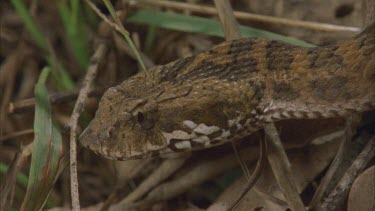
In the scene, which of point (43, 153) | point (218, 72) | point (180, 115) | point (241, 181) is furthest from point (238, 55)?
point (43, 153)

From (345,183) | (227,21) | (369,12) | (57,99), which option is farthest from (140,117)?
(369,12)

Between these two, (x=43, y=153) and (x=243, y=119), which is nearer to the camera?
(x=243, y=119)

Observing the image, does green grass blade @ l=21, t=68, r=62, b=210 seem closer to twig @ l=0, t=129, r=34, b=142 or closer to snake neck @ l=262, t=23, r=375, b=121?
twig @ l=0, t=129, r=34, b=142

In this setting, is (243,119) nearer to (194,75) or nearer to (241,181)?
(194,75)

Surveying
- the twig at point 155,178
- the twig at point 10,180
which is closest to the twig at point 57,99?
the twig at point 10,180

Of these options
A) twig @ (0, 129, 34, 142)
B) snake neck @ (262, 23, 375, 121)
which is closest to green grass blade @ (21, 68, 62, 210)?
twig @ (0, 129, 34, 142)

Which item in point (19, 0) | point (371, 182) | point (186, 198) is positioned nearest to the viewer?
point (371, 182)

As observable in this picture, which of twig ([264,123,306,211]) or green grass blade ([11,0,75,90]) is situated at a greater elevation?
green grass blade ([11,0,75,90])
